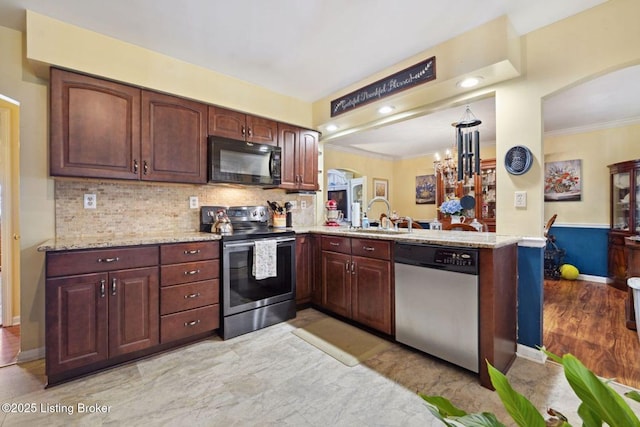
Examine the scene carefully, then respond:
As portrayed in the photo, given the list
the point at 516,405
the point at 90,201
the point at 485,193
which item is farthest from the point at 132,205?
the point at 485,193

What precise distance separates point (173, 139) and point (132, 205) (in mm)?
712

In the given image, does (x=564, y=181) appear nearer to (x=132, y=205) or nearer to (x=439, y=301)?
(x=439, y=301)

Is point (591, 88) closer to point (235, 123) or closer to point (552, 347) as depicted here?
point (552, 347)

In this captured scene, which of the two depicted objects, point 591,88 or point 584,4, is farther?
point 591,88

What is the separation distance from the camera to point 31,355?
2.16 m

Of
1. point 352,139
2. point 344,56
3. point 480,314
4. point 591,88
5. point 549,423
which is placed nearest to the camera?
point 549,423

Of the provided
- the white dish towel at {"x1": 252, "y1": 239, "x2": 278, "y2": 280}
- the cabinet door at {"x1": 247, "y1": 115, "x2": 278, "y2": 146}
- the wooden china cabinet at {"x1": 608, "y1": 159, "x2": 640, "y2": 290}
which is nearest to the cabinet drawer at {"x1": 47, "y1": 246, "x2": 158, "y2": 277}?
the white dish towel at {"x1": 252, "y1": 239, "x2": 278, "y2": 280}

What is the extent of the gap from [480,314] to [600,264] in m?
4.27

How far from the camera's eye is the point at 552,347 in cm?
229

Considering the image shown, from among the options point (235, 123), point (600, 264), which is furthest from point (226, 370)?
point (600, 264)

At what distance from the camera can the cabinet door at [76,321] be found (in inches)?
70.8

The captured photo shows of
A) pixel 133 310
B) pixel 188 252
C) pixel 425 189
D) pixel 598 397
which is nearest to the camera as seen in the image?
pixel 598 397

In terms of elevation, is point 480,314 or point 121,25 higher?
point 121,25

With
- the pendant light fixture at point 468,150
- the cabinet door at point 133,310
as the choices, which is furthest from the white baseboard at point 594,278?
the cabinet door at point 133,310
